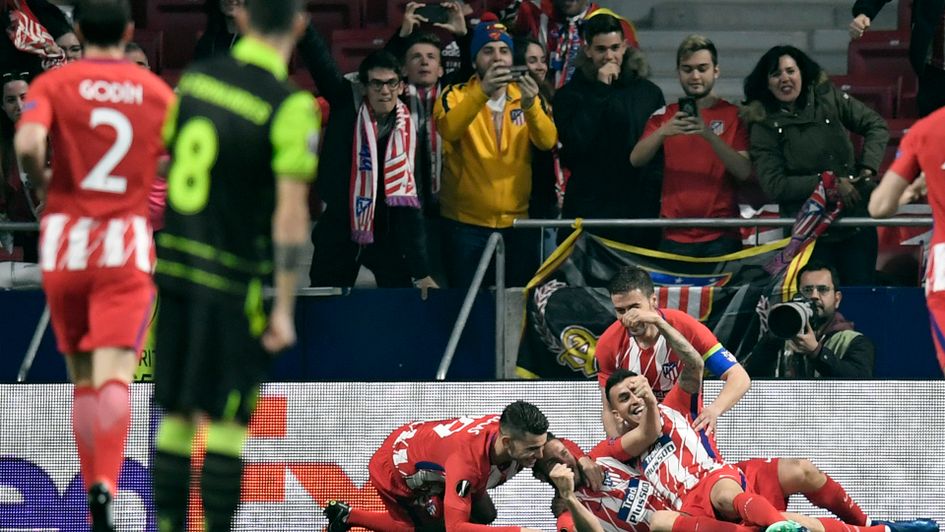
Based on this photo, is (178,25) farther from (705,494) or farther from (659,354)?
(705,494)

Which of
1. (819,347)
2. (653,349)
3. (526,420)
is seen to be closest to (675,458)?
(653,349)

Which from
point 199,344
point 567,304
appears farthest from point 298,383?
point 199,344

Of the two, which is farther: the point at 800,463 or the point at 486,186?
the point at 486,186

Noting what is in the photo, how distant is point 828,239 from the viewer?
10328 mm

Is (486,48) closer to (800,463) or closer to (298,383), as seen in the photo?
(298,383)

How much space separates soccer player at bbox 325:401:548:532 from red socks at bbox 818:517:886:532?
155 cm

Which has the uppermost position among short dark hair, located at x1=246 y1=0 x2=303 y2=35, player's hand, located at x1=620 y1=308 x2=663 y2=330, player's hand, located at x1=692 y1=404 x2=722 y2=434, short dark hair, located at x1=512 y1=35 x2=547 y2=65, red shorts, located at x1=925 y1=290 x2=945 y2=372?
short dark hair, located at x1=246 y1=0 x2=303 y2=35

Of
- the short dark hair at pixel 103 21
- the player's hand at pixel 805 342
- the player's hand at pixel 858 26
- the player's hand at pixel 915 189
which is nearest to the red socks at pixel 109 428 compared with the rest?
the short dark hair at pixel 103 21

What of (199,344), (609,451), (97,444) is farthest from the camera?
(609,451)

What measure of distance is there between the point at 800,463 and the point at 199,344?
4.42m

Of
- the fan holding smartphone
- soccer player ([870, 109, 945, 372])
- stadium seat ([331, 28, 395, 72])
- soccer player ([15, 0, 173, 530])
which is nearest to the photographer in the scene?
the fan holding smartphone

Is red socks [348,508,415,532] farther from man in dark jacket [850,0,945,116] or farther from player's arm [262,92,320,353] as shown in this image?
man in dark jacket [850,0,945,116]

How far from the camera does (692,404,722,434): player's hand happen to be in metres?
9.34

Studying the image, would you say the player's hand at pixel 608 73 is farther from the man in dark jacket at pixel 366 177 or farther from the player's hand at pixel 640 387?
the player's hand at pixel 640 387
